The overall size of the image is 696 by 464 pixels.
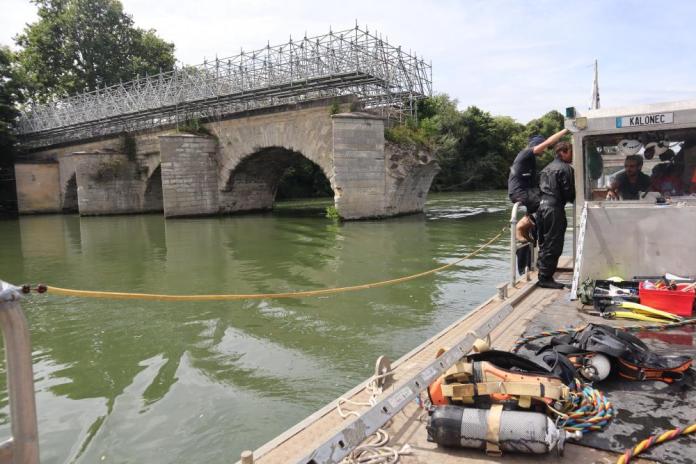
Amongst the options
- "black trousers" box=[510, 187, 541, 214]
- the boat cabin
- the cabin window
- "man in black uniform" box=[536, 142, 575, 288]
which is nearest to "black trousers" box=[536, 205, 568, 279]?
"man in black uniform" box=[536, 142, 575, 288]

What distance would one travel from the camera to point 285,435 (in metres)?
2.88

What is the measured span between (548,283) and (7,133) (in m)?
41.8

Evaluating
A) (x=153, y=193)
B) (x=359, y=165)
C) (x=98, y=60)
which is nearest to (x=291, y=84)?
(x=359, y=165)

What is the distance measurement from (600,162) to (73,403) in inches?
234

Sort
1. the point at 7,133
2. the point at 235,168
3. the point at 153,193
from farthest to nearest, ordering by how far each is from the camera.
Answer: the point at 7,133, the point at 153,193, the point at 235,168

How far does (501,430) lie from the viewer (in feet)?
8.52

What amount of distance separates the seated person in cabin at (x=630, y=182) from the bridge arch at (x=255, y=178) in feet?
70.0

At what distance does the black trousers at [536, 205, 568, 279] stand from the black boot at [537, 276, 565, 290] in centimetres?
3

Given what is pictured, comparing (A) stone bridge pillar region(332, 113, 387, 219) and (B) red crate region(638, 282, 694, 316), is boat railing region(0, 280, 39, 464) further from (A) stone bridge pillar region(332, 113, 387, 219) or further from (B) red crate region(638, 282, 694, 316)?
(A) stone bridge pillar region(332, 113, 387, 219)

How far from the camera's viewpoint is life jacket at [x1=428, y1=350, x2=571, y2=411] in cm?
278

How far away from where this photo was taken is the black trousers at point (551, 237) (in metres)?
6.15

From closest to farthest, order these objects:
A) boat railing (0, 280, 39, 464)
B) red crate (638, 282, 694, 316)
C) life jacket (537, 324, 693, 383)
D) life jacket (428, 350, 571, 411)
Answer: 1. boat railing (0, 280, 39, 464)
2. life jacket (428, 350, 571, 411)
3. life jacket (537, 324, 693, 383)
4. red crate (638, 282, 694, 316)

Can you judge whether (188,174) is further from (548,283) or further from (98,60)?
(98,60)

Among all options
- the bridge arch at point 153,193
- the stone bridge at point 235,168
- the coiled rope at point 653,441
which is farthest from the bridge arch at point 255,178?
the coiled rope at point 653,441
